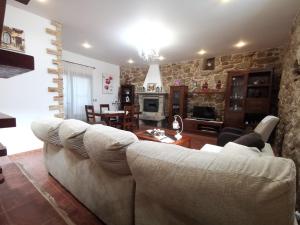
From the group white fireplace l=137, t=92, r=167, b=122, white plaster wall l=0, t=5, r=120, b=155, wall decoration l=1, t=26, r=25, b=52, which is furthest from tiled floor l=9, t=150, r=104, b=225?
white fireplace l=137, t=92, r=167, b=122

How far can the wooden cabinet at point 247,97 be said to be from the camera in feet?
12.6

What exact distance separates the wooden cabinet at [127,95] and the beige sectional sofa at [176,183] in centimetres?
523

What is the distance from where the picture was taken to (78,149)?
136cm

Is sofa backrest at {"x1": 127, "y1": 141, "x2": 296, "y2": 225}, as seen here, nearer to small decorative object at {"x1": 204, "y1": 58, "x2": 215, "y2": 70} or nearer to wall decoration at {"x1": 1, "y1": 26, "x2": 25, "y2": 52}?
wall decoration at {"x1": 1, "y1": 26, "x2": 25, "y2": 52}

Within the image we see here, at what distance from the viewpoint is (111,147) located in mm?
993

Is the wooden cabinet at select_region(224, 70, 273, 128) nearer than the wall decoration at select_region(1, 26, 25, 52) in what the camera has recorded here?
No

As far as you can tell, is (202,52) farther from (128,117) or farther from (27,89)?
(27,89)

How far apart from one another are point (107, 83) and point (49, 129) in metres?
4.83

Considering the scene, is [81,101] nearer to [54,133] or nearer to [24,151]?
[24,151]

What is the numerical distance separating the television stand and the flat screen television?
22cm

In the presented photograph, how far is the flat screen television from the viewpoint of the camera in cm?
482

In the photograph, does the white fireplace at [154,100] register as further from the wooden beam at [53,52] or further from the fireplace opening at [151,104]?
the wooden beam at [53,52]

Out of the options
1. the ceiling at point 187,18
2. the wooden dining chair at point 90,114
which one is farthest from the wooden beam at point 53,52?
the wooden dining chair at point 90,114

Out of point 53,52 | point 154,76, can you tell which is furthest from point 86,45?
point 154,76
